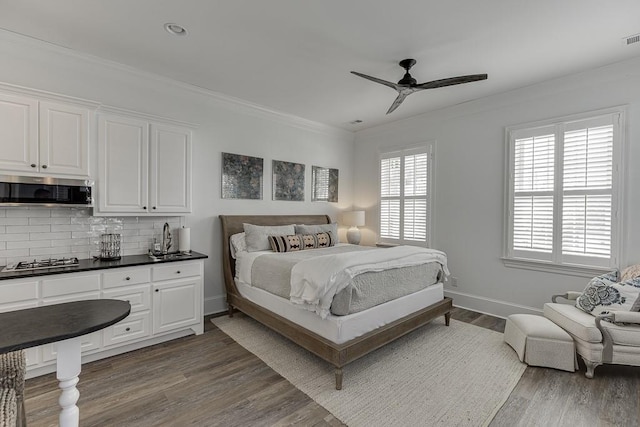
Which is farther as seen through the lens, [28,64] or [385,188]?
[385,188]

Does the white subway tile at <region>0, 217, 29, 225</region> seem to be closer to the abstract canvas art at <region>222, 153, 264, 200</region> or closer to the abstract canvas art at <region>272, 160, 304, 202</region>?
the abstract canvas art at <region>222, 153, 264, 200</region>

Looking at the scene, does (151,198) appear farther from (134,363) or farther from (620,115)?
(620,115)

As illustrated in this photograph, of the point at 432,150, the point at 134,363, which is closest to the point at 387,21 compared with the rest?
the point at 432,150

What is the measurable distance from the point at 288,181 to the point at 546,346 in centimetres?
399

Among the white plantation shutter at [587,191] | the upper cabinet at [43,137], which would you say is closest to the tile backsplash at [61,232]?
the upper cabinet at [43,137]

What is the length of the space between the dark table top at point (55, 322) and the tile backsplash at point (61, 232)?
189 centimetres

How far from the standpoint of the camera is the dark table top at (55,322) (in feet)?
4.01

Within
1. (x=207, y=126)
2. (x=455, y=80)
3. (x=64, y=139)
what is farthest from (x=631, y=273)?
(x=64, y=139)

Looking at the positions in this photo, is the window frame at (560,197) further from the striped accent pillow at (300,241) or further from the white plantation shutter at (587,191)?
the striped accent pillow at (300,241)

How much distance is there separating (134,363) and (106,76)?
3093 millimetres

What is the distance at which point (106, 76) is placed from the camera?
10.9 feet

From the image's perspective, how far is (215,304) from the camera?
13.8 ft

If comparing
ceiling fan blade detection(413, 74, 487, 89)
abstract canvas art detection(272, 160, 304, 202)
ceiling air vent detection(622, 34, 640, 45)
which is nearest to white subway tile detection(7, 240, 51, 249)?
abstract canvas art detection(272, 160, 304, 202)

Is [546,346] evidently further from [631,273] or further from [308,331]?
[308,331]
